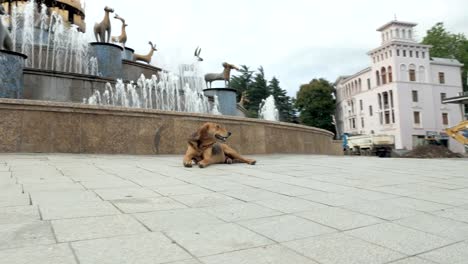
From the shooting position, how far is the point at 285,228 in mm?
2943

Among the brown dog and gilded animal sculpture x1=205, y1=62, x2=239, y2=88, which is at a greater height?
gilded animal sculpture x1=205, y1=62, x2=239, y2=88

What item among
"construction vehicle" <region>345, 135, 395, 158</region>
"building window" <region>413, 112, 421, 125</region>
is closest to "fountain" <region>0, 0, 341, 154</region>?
"construction vehicle" <region>345, 135, 395, 158</region>

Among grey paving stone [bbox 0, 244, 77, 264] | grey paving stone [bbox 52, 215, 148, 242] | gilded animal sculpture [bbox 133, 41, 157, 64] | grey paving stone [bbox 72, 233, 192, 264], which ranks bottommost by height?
grey paving stone [bbox 72, 233, 192, 264]

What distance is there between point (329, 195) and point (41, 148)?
6.57 meters

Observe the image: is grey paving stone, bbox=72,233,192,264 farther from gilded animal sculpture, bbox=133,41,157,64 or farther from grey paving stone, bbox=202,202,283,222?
gilded animal sculpture, bbox=133,41,157,64

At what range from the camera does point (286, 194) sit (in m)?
4.46

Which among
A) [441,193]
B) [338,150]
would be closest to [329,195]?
[441,193]

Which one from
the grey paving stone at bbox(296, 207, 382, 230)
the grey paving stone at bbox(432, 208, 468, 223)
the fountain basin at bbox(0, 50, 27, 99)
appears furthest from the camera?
the fountain basin at bbox(0, 50, 27, 99)

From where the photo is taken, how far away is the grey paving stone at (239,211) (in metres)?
3.28

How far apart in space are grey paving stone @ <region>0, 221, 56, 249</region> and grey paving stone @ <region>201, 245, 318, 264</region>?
114 cm

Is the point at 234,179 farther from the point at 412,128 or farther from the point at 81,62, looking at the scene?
the point at 412,128

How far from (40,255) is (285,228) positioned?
1.75 meters

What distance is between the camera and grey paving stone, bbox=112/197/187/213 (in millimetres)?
3437

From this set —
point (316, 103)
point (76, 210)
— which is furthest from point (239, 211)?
point (316, 103)
